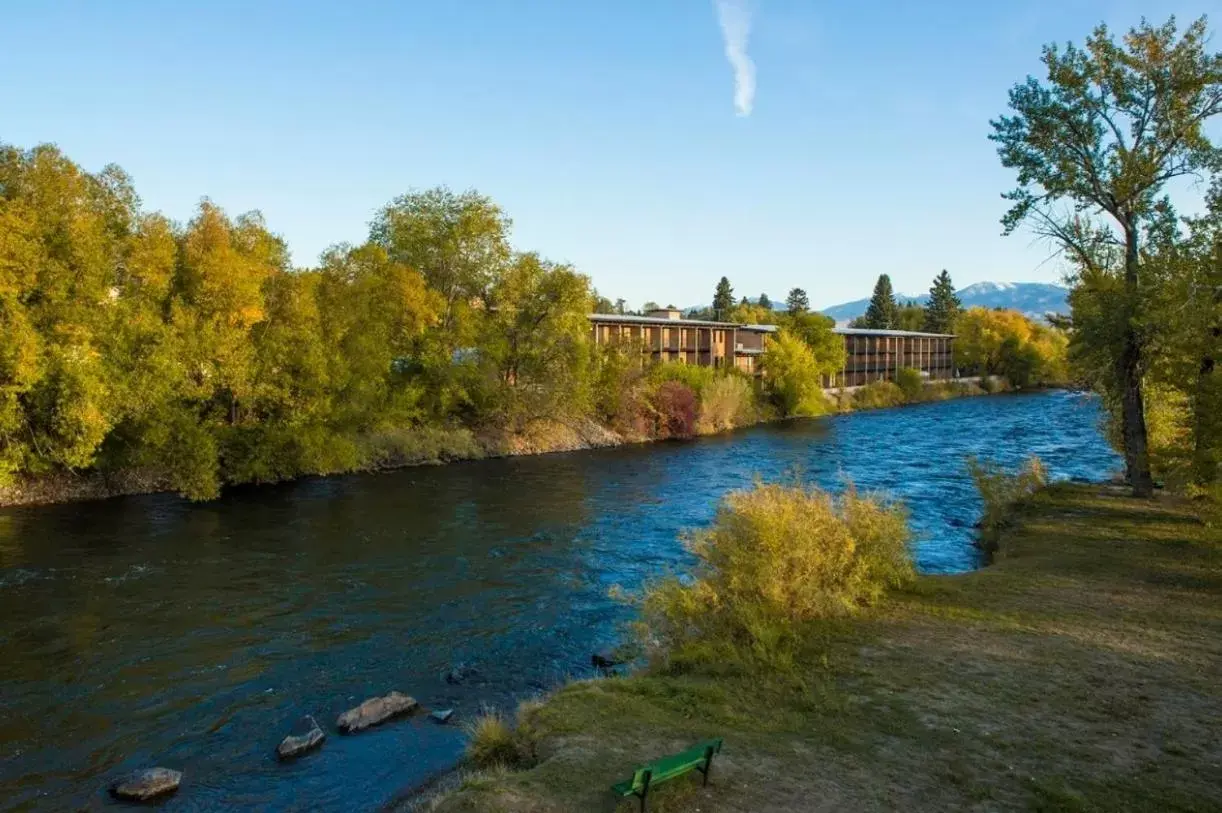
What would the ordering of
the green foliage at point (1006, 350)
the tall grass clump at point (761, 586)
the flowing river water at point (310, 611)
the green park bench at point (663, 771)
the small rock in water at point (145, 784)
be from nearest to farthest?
the green park bench at point (663, 771) → the small rock in water at point (145, 784) → the flowing river water at point (310, 611) → the tall grass clump at point (761, 586) → the green foliage at point (1006, 350)

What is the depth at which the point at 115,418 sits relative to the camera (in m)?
31.2

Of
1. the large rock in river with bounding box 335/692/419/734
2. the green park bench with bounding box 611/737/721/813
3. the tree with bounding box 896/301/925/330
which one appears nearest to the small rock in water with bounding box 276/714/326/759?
the large rock in river with bounding box 335/692/419/734

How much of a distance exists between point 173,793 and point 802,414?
76.2 meters

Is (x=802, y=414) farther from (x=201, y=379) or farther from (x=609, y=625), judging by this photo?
(x=609, y=625)

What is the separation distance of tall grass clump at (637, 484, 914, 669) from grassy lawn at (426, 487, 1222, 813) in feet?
1.72

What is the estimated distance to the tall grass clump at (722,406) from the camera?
2601 inches

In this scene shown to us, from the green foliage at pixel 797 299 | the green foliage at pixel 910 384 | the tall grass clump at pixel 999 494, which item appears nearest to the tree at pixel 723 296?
the green foliage at pixel 797 299

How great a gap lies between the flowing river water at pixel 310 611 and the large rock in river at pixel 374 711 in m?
0.34

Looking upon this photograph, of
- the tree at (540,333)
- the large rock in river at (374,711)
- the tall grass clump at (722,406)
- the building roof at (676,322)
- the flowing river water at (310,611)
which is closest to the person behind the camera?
the flowing river water at (310,611)

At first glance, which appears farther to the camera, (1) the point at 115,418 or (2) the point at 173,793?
(1) the point at 115,418

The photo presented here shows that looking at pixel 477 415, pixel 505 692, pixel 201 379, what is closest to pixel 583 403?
pixel 477 415

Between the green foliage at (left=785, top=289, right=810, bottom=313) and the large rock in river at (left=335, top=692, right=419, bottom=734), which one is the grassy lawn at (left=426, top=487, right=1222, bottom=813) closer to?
the large rock in river at (left=335, top=692, right=419, bottom=734)

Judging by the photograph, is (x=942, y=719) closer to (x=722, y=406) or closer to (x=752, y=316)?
(x=722, y=406)

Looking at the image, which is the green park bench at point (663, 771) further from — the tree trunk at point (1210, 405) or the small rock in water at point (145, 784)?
the tree trunk at point (1210, 405)
